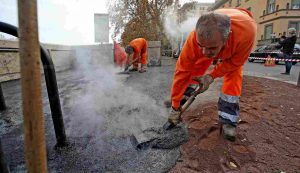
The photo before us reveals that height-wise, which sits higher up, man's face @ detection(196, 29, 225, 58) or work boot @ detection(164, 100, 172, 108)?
man's face @ detection(196, 29, 225, 58)

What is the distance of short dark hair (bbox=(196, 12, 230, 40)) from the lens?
1.98m

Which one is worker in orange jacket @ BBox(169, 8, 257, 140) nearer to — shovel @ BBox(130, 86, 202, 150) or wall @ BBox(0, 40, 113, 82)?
shovel @ BBox(130, 86, 202, 150)

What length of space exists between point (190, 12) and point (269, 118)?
80.6 feet

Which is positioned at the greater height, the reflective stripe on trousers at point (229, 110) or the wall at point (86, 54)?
the wall at point (86, 54)

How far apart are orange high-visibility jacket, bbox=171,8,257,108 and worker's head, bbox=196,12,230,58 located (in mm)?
200

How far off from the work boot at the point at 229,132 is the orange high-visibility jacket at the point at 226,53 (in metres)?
0.53

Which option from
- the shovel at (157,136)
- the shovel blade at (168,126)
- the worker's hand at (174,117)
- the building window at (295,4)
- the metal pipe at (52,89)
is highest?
the building window at (295,4)

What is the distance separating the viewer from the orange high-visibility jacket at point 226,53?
2232mm

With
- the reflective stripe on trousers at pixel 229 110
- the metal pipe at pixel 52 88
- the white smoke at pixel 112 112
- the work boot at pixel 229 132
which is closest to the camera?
the metal pipe at pixel 52 88

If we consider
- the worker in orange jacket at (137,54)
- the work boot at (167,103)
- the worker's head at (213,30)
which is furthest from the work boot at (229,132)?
the worker in orange jacket at (137,54)

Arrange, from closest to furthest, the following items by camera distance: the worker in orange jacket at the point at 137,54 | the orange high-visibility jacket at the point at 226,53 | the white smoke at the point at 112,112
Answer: the orange high-visibility jacket at the point at 226,53 < the white smoke at the point at 112,112 < the worker in orange jacket at the point at 137,54

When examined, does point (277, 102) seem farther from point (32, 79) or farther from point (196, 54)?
point (32, 79)

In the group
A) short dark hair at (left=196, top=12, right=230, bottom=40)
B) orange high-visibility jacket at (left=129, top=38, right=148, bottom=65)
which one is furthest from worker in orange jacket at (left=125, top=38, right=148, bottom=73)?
short dark hair at (left=196, top=12, right=230, bottom=40)

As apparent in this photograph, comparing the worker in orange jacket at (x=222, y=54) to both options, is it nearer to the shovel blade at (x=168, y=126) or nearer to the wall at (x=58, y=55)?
the shovel blade at (x=168, y=126)
